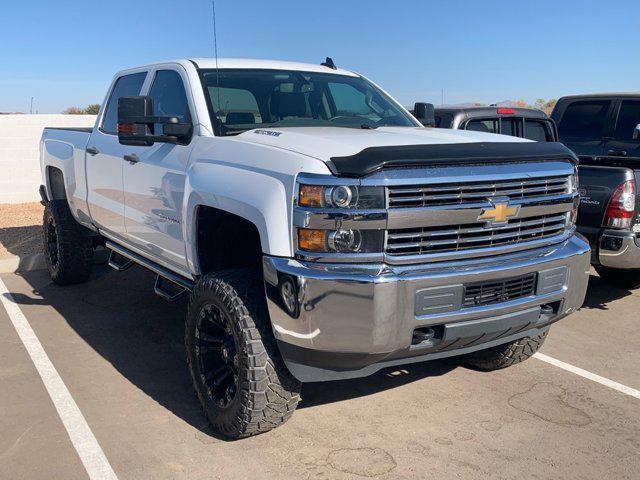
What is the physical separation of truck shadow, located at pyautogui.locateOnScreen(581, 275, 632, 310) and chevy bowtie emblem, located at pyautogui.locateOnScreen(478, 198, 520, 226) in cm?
337

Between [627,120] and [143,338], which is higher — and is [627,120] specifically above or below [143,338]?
above

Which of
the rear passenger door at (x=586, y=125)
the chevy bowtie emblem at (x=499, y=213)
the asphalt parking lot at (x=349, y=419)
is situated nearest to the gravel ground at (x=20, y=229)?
the asphalt parking lot at (x=349, y=419)

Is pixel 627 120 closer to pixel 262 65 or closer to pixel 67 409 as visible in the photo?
pixel 262 65

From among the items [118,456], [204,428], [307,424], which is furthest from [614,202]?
[118,456]

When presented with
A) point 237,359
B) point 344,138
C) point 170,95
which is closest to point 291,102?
point 170,95

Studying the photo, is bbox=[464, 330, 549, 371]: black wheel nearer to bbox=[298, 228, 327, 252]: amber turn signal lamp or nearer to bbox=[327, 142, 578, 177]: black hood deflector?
bbox=[327, 142, 578, 177]: black hood deflector

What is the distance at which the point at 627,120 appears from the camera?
8500mm

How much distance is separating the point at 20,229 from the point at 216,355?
6956 mm

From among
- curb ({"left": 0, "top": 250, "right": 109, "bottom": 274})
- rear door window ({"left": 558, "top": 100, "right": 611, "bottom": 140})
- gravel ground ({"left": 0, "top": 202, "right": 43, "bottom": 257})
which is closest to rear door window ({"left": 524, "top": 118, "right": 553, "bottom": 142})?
rear door window ({"left": 558, "top": 100, "right": 611, "bottom": 140})

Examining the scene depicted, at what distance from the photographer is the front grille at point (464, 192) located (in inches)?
124

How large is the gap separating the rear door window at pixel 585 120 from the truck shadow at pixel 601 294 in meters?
2.38

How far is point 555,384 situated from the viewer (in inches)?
175

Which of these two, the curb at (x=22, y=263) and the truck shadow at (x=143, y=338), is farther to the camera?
the curb at (x=22, y=263)

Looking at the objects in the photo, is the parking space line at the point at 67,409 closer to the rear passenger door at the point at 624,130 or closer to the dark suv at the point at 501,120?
the dark suv at the point at 501,120
